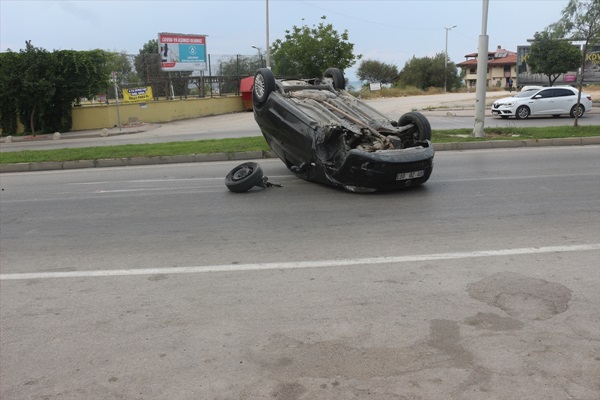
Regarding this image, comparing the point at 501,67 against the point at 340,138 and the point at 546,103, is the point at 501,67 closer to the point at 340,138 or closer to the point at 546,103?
the point at 546,103

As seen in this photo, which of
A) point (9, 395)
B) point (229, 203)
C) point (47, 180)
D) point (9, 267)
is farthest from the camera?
point (47, 180)

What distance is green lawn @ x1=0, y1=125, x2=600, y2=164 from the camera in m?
14.5

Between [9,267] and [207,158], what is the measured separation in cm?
833

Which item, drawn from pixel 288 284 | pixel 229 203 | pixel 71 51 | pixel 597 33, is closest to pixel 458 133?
pixel 597 33

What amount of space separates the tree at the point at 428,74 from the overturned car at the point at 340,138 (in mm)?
72740

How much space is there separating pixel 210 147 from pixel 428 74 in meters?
71.1

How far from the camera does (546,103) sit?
2452 cm

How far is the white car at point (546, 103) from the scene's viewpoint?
24172 mm

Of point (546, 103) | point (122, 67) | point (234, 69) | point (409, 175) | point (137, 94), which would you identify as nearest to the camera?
point (409, 175)

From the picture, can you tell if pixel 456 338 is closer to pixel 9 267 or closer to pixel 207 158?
pixel 9 267

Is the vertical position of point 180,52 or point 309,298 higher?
point 180,52

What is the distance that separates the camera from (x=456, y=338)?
3.75 m

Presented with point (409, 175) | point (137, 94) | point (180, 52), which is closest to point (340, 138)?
point (409, 175)

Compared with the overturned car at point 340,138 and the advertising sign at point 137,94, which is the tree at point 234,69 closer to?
the advertising sign at point 137,94
